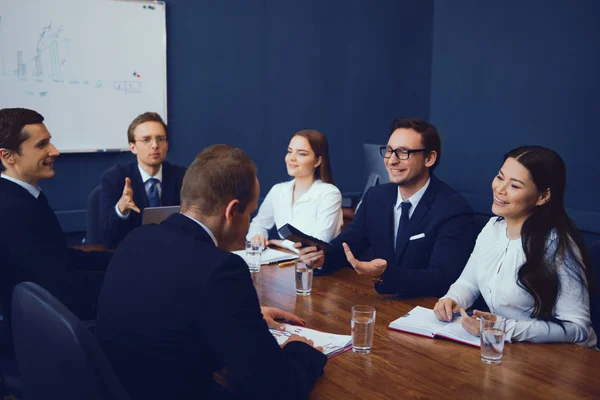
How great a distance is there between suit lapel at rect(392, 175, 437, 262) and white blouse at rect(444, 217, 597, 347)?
391mm

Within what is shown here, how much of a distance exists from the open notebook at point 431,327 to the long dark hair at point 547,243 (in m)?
0.28

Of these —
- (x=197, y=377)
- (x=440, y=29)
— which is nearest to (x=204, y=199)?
(x=197, y=377)

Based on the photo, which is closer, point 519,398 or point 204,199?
point 519,398

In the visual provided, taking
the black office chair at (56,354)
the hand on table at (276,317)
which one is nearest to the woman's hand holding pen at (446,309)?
the hand on table at (276,317)

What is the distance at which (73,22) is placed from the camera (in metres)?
4.02

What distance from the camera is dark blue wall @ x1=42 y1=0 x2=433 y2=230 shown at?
14.8 ft

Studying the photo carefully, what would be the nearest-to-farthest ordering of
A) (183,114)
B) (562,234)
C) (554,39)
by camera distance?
(562,234) → (554,39) → (183,114)

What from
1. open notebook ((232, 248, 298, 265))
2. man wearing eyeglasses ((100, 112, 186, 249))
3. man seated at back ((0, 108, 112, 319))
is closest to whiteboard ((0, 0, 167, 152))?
man wearing eyeglasses ((100, 112, 186, 249))

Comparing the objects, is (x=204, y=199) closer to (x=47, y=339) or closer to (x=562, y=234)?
(x=47, y=339)

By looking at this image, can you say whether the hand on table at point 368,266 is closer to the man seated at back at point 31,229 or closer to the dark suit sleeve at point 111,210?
the man seated at back at point 31,229

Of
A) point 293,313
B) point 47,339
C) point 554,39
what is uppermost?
point 554,39

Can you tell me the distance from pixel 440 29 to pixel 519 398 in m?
3.75

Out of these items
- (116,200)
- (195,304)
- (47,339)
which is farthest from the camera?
(116,200)

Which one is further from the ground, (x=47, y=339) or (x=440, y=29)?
(x=440, y=29)
